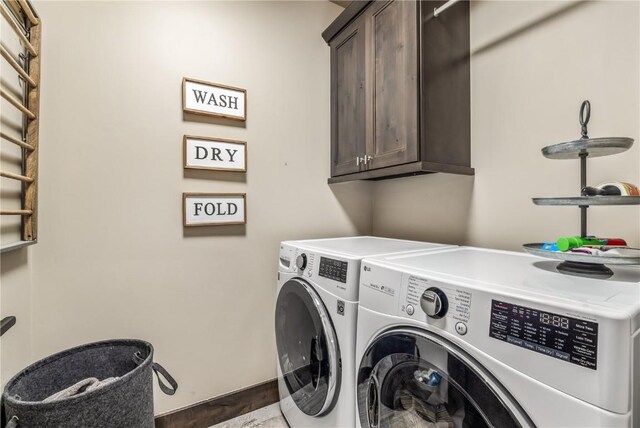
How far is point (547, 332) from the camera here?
0.58m

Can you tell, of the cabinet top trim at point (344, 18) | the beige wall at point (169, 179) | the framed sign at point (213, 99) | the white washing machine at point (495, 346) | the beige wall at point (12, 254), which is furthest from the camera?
the cabinet top trim at point (344, 18)

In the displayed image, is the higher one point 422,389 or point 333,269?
point 333,269

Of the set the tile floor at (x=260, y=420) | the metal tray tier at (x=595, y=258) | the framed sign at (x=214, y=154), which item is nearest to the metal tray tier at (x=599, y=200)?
the metal tray tier at (x=595, y=258)

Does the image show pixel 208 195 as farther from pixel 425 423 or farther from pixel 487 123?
pixel 487 123

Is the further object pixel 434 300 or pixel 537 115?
pixel 537 115

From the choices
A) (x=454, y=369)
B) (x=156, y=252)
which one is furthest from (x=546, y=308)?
(x=156, y=252)

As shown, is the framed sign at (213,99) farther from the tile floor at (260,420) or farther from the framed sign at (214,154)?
the tile floor at (260,420)

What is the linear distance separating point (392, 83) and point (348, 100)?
0.40m

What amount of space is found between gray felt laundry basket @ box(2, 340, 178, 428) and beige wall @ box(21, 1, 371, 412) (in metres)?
0.17

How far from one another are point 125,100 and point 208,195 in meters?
0.59

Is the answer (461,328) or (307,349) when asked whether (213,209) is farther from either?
(461,328)

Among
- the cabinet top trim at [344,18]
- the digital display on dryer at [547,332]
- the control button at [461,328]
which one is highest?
the cabinet top trim at [344,18]

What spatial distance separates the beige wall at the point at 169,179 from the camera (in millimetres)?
1364

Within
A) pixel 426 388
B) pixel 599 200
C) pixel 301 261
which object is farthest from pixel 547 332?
pixel 301 261
